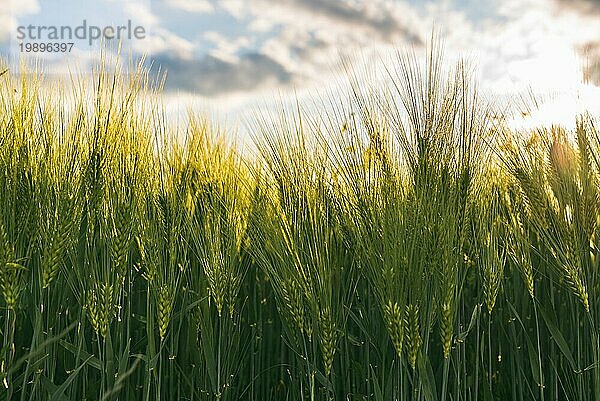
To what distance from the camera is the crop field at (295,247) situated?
→ 1.58m

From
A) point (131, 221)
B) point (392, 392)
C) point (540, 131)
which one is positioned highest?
point (540, 131)

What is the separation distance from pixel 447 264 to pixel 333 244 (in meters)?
0.33

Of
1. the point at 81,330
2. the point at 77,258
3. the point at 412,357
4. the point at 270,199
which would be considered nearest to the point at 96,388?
the point at 81,330

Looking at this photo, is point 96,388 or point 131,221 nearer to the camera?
point 131,221

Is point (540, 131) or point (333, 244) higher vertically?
point (540, 131)

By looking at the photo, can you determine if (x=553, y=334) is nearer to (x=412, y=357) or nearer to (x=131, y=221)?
(x=412, y=357)

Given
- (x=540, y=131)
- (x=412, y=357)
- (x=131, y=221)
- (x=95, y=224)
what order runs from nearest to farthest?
(x=412, y=357), (x=131, y=221), (x=95, y=224), (x=540, y=131)

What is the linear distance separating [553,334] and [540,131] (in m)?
0.60

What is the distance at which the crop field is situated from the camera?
5.17ft

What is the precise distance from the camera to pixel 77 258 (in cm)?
181

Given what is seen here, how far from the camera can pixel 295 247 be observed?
1606mm

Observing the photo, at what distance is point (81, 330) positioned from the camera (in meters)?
1.73

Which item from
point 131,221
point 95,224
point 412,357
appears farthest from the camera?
point 95,224

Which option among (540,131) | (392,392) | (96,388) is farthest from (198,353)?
(540,131)
